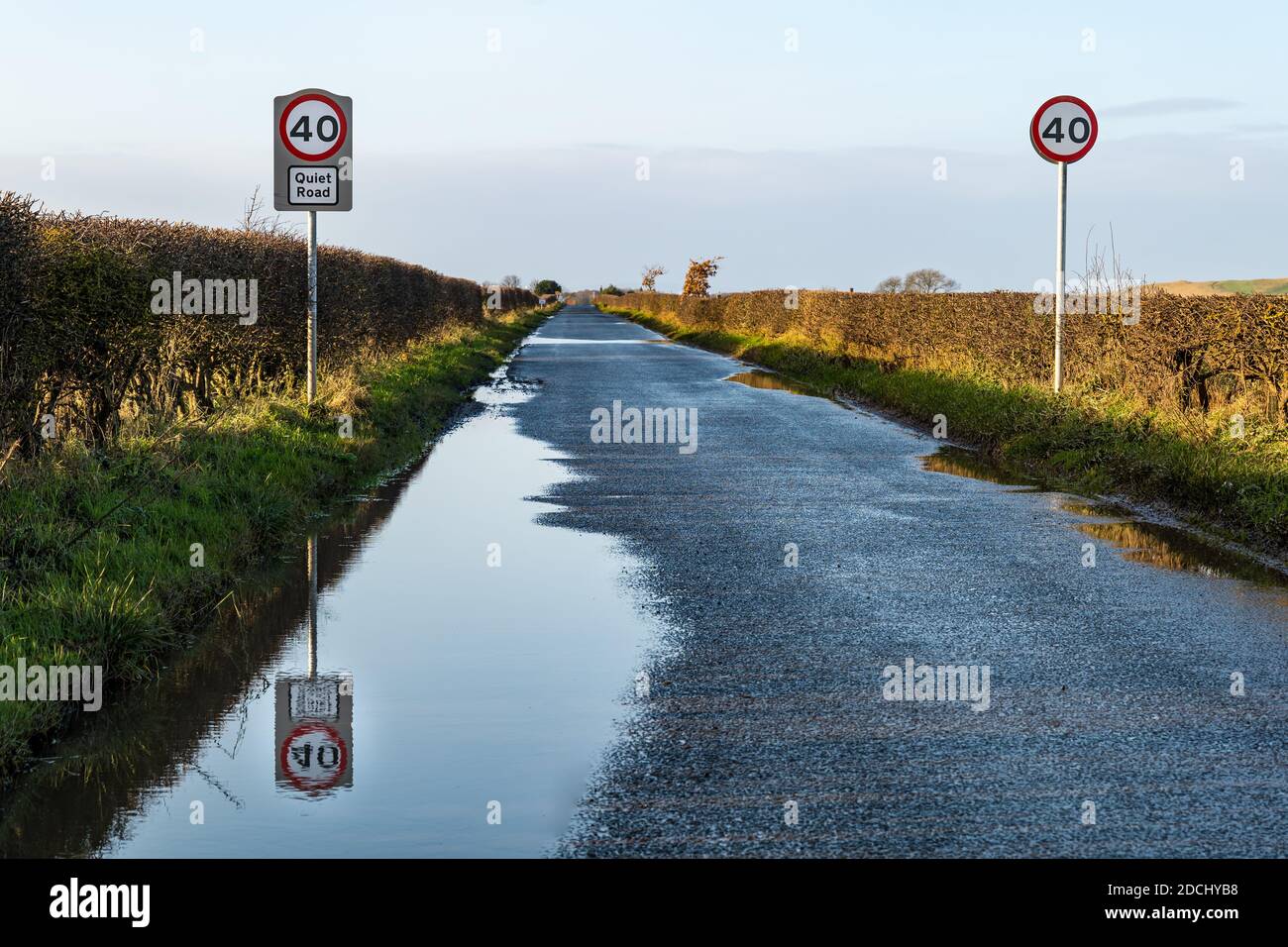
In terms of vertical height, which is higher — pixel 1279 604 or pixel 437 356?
pixel 437 356

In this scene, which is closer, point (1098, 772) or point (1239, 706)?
point (1098, 772)

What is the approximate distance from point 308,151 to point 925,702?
39.4 ft

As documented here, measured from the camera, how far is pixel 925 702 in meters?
6.61

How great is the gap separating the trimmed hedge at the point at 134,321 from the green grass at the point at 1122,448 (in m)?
9.02

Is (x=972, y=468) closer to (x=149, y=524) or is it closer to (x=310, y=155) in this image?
(x=310, y=155)

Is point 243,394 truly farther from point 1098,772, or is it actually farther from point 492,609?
point 1098,772

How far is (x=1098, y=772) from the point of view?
5555mm

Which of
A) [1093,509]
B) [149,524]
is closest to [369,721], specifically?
[149,524]

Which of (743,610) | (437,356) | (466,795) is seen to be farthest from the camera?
(437,356)

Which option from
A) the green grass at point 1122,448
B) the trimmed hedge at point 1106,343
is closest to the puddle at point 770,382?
the trimmed hedge at point 1106,343

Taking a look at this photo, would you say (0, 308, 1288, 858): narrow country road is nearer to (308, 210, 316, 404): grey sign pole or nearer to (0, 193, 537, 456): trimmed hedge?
(0, 193, 537, 456): trimmed hedge

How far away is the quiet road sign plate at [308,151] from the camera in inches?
641
